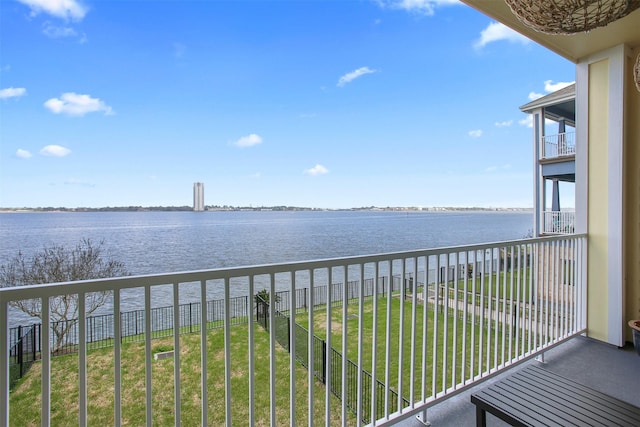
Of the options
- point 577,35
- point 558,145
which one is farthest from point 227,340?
point 558,145

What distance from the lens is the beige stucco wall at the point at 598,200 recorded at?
2963 mm

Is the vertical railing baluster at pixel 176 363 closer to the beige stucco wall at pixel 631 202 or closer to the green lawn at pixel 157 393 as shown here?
the green lawn at pixel 157 393

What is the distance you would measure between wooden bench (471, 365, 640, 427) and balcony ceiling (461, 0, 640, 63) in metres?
2.29

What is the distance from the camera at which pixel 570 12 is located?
4.00 feet

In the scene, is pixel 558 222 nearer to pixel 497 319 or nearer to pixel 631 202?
pixel 631 202

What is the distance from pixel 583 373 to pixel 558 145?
7993 mm

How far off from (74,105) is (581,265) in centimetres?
3155

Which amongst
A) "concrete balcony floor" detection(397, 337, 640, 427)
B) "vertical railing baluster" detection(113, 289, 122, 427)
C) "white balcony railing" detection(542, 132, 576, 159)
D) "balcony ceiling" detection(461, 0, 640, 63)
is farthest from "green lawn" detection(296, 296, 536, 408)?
"white balcony railing" detection(542, 132, 576, 159)

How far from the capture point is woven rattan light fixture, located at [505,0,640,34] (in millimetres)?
1202

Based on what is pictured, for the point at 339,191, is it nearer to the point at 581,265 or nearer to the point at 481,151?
the point at 481,151

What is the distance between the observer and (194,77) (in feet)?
82.1

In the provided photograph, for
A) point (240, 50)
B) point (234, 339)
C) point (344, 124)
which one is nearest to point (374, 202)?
point (344, 124)

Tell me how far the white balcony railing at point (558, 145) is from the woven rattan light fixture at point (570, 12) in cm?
860

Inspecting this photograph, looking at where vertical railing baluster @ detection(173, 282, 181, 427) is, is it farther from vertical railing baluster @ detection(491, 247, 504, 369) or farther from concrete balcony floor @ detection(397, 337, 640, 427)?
vertical railing baluster @ detection(491, 247, 504, 369)
